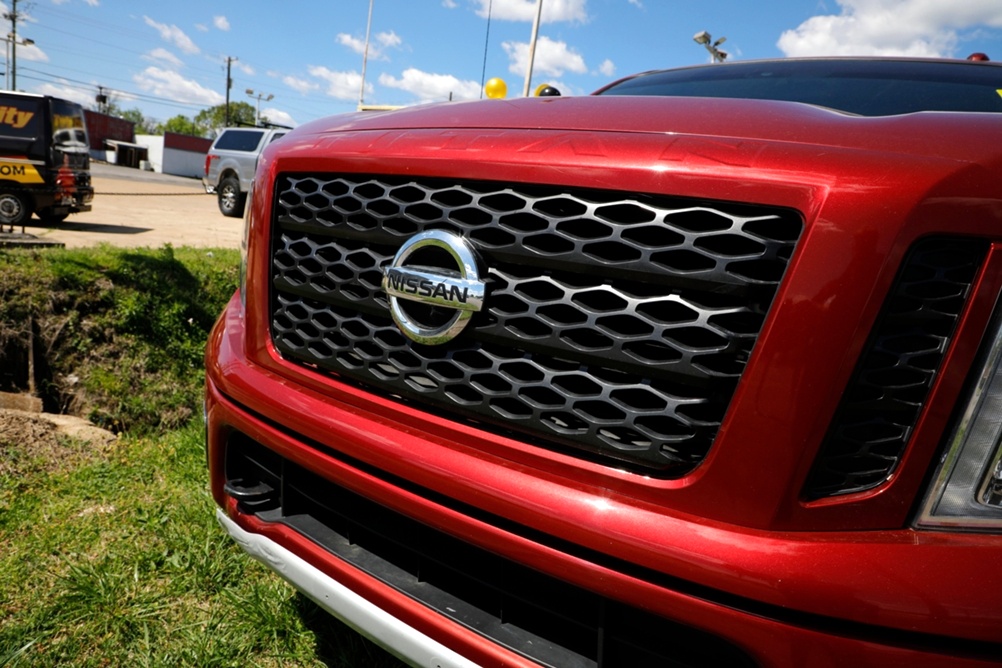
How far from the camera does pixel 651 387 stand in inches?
46.4

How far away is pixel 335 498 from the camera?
163 cm

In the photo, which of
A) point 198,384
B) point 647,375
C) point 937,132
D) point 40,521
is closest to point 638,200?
point 647,375

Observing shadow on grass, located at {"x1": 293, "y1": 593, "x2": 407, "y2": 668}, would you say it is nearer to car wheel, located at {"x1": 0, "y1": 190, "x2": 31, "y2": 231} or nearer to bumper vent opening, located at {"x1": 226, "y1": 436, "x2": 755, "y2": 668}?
bumper vent opening, located at {"x1": 226, "y1": 436, "x2": 755, "y2": 668}


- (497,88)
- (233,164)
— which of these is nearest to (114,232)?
(233,164)

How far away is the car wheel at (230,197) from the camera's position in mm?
14223

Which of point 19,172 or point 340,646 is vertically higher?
point 19,172

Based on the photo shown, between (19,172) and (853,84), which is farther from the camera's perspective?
(19,172)

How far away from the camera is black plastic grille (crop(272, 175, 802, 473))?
3.66 feet

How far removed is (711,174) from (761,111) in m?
0.33

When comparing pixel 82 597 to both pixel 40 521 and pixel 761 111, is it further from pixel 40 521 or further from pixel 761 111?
pixel 761 111

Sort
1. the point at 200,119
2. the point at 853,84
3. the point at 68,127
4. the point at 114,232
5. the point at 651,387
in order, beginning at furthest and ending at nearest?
the point at 200,119
the point at 68,127
the point at 114,232
the point at 853,84
the point at 651,387

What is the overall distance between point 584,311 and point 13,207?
12.5 m

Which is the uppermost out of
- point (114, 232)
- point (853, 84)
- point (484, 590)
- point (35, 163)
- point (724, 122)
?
point (853, 84)

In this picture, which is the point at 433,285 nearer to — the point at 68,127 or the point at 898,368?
the point at 898,368
